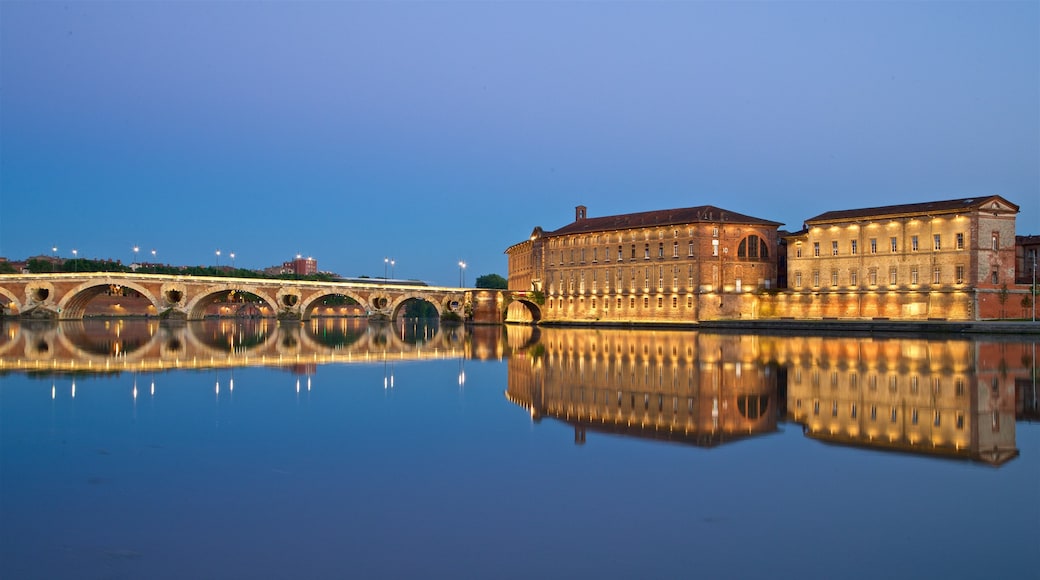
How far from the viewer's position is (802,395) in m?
22.3

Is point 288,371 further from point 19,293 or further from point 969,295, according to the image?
point 19,293

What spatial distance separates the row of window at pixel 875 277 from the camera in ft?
212

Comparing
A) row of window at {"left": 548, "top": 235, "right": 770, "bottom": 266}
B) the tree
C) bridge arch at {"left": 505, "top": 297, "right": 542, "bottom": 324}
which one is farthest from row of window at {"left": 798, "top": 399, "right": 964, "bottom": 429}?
the tree

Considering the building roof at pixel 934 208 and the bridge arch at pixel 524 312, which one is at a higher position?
the building roof at pixel 934 208

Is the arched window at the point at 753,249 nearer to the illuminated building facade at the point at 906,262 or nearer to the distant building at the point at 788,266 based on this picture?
the distant building at the point at 788,266

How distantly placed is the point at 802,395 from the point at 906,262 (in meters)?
52.2

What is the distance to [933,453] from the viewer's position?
1410 cm

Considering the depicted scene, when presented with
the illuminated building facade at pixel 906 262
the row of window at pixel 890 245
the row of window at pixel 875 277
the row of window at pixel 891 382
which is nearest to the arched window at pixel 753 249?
the illuminated building facade at pixel 906 262

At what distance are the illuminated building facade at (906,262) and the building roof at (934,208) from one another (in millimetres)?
81

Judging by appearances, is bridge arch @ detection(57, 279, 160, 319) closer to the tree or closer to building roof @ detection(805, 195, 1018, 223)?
building roof @ detection(805, 195, 1018, 223)

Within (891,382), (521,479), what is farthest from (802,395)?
(521,479)

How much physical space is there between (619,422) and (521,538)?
29.3 feet

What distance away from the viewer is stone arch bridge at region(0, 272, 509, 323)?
89.7 metres

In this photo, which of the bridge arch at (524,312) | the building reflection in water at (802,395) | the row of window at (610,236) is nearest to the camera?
the building reflection in water at (802,395)
